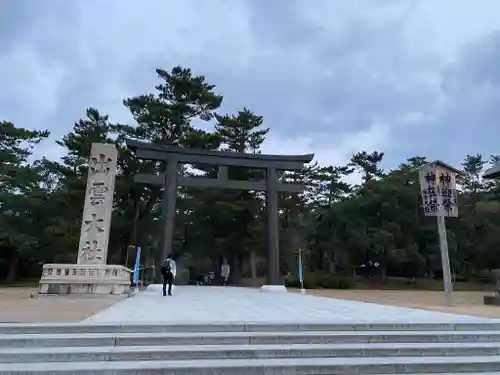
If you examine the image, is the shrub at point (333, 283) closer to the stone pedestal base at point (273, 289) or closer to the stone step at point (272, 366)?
the stone pedestal base at point (273, 289)

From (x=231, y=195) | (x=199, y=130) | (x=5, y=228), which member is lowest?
(x=5, y=228)

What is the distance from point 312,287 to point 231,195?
25.8 ft

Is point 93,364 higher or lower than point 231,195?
lower

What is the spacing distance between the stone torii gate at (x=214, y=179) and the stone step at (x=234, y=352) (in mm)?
11011

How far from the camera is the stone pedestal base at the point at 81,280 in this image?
12945mm

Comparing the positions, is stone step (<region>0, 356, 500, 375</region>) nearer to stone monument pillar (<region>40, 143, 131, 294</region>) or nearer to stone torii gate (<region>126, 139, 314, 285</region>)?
stone monument pillar (<region>40, 143, 131, 294</region>)

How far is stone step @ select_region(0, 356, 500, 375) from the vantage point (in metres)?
3.93

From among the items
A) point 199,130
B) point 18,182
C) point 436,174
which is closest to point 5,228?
point 18,182

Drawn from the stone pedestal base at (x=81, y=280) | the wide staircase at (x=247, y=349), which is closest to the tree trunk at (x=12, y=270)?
the stone pedestal base at (x=81, y=280)

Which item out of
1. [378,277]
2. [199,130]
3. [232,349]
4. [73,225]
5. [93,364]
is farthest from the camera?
[378,277]

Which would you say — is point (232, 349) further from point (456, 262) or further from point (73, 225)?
point (456, 262)

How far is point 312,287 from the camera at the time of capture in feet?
85.7

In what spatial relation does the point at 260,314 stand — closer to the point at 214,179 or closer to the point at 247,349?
the point at 247,349

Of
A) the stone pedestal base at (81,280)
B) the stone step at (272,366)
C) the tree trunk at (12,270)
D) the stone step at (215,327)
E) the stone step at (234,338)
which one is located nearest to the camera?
the stone step at (272,366)
